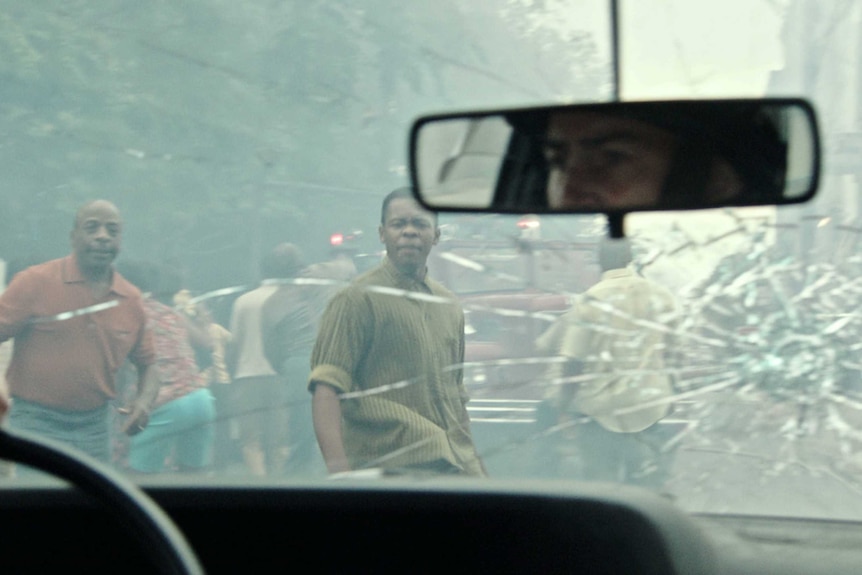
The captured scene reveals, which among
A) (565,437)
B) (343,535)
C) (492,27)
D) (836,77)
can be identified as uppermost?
(492,27)

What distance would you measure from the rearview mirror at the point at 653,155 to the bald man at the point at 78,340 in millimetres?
1539

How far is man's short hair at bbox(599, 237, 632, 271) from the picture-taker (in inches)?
108

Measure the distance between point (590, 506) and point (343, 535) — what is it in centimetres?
29

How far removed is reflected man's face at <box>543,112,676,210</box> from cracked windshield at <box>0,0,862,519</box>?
1.12 m

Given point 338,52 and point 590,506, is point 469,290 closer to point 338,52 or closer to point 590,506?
point 338,52

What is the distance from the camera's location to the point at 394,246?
2.43 metres

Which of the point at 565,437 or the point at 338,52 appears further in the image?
the point at 338,52

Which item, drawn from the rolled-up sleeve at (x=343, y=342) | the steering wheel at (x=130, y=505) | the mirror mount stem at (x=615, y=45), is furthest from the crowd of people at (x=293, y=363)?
the steering wheel at (x=130, y=505)

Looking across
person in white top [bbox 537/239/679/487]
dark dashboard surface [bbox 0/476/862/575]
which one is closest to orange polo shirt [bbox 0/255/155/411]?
person in white top [bbox 537/239/679/487]

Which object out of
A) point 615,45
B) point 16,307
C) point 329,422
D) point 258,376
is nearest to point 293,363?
point 258,376

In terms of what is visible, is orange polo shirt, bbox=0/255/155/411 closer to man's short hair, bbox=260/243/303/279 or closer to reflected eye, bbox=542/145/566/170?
man's short hair, bbox=260/243/303/279

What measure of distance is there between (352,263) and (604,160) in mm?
1456

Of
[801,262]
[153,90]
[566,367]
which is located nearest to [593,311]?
[566,367]

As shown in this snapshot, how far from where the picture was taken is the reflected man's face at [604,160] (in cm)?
136
